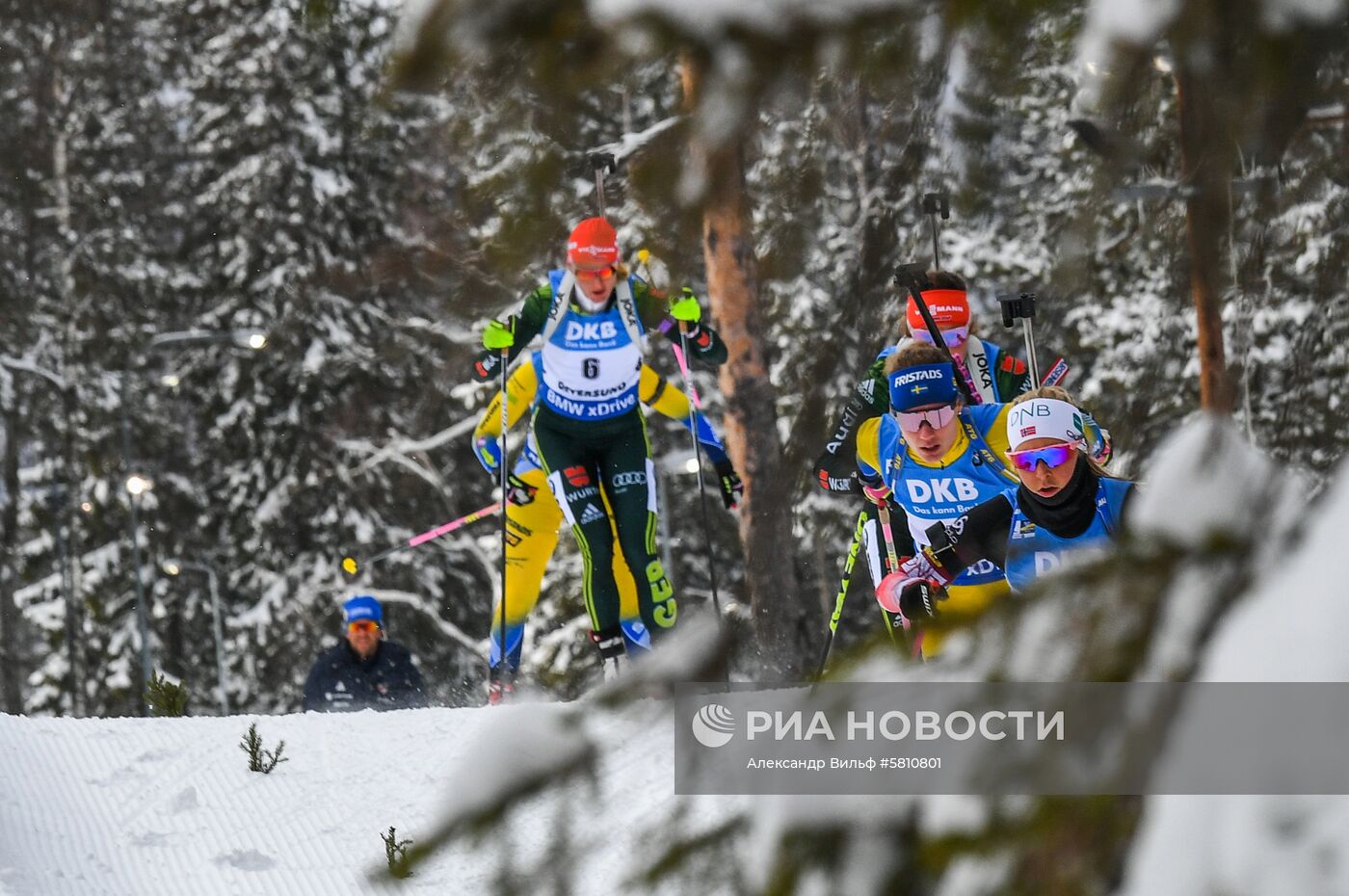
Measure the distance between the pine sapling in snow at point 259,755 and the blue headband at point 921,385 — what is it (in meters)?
2.73

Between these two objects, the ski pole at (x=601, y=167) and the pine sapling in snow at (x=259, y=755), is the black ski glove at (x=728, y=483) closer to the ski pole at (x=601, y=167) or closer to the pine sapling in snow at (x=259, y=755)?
the ski pole at (x=601, y=167)

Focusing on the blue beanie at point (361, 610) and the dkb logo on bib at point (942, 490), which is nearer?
the dkb logo on bib at point (942, 490)

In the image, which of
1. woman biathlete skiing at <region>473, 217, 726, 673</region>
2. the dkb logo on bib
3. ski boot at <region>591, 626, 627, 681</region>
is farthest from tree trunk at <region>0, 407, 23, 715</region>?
the dkb logo on bib

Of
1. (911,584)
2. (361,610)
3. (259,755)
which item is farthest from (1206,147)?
(361,610)

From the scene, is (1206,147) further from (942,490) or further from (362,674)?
(362,674)

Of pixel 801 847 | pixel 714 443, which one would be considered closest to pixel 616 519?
pixel 714 443

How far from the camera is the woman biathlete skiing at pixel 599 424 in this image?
770 cm

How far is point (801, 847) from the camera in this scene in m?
1.49

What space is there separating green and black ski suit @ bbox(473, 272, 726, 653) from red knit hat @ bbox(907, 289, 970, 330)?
1873 millimetres

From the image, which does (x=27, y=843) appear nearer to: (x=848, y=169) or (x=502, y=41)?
(x=848, y=169)

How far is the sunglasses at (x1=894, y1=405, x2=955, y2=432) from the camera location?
18.1 ft

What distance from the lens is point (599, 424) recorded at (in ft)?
25.6

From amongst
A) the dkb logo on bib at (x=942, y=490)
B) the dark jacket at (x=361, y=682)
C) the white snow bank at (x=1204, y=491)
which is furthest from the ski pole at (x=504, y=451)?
the white snow bank at (x=1204, y=491)

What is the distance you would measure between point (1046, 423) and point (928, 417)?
883mm
